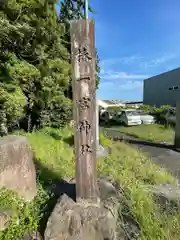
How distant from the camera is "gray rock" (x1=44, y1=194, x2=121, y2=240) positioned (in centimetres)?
258

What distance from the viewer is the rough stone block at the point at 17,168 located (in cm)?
321

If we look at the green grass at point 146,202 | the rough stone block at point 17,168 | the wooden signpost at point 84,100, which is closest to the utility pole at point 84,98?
the wooden signpost at point 84,100

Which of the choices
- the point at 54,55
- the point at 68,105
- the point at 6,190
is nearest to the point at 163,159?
the point at 68,105

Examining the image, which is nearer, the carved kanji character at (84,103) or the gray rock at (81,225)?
the gray rock at (81,225)

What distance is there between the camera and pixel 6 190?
3189mm

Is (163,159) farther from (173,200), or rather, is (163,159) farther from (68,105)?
(68,105)

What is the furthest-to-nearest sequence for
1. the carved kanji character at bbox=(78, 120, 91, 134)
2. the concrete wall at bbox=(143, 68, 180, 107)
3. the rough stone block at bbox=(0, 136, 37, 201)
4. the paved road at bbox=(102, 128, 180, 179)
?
the concrete wall at bbox=(143, 68, 180, 107) → the paved road at bbox=(102, 128, 180, 179) → the rough stone block at bbox=(0, 136, 37, 201) → the carved kanji character at bbox=(78, 120, 91, 134)

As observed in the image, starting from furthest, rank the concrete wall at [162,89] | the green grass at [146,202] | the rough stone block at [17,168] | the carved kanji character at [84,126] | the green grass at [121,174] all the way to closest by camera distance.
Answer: the concrete wall at [162,89] < the rough stone block at [17,168] < the carved kanji character at [84,126] < the green grass at [121,174] < the green grass at [146,202]

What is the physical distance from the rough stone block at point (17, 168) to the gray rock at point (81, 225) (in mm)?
958

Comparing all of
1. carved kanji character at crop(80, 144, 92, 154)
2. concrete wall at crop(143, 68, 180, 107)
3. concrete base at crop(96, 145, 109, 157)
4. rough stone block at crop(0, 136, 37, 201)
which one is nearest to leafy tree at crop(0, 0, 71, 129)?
rough stone block at crop(0, 136, 37, 201)

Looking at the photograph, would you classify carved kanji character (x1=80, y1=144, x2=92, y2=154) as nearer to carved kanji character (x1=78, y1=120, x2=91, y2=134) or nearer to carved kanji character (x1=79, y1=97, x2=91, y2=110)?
carved kanji character (x1=78, y1=120, x2=91, y2=134)

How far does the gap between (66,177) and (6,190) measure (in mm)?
1848

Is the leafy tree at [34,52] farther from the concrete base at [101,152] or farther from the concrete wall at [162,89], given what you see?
the concrete wall at [162,89]

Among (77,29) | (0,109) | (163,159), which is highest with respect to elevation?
(77,29)
